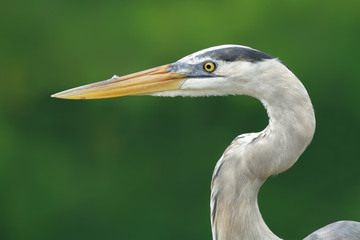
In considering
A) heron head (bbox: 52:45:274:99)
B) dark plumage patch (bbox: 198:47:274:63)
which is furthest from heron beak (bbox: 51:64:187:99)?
dark plumage patch (bbox: 198:47:274:63)

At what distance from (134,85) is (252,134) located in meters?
0.29

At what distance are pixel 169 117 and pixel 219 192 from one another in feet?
5.72

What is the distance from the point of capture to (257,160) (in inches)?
47.8

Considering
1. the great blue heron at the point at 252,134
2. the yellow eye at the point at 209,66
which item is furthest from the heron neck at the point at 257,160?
the yellow eye at the point at 209,66

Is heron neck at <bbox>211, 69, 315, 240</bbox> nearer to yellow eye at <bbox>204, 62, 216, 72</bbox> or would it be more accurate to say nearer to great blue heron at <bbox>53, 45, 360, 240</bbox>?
great blue heron at <bbox>53, 45, 360, 240</bbox>

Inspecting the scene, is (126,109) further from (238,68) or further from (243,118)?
(238,68)

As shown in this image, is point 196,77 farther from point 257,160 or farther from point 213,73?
point 257,160

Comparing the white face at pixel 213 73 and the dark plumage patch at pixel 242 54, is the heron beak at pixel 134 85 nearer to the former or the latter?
the white face at pixel 213 73

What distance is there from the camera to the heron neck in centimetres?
119

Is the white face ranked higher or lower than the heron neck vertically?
higher

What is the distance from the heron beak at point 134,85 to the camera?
1.31m

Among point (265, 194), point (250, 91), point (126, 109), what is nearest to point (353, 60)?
point (265, 194)

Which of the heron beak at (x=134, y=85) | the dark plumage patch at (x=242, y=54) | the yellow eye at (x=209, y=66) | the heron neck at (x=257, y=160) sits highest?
the dark plumage patch at (x=242, y=54)

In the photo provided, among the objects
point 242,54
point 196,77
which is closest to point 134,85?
point 196,77
